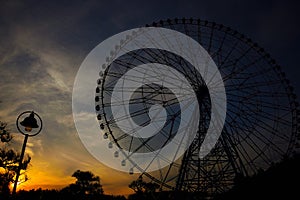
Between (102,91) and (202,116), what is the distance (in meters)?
7.72

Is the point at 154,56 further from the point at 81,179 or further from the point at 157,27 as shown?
the point at 81,179

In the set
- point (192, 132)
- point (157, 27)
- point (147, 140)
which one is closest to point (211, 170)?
point (192, 132)

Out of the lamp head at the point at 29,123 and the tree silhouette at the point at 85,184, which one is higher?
the tree silhouette at the point at 85,184

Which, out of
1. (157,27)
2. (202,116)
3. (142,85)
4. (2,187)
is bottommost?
(2,187)

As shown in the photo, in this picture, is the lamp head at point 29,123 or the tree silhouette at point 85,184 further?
the tree silhouette at point 85,184

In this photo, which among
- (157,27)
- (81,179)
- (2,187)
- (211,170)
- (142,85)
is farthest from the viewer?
(81,179)

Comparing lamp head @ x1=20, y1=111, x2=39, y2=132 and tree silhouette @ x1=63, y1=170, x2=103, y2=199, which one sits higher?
tree silhouette @ x1=63, y1=170, x2=103, y2=199

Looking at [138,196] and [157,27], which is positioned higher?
[157,27]

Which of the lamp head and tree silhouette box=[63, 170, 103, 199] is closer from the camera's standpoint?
the lamp head

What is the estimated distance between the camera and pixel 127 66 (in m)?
20.2

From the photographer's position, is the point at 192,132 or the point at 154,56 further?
the point at 154,56

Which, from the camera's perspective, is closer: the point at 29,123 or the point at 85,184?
the point at 29,123

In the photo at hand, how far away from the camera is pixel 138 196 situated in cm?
5962

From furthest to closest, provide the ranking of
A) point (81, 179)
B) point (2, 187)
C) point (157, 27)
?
point (81, 179)
point (2, 187)
point (157, 27)
